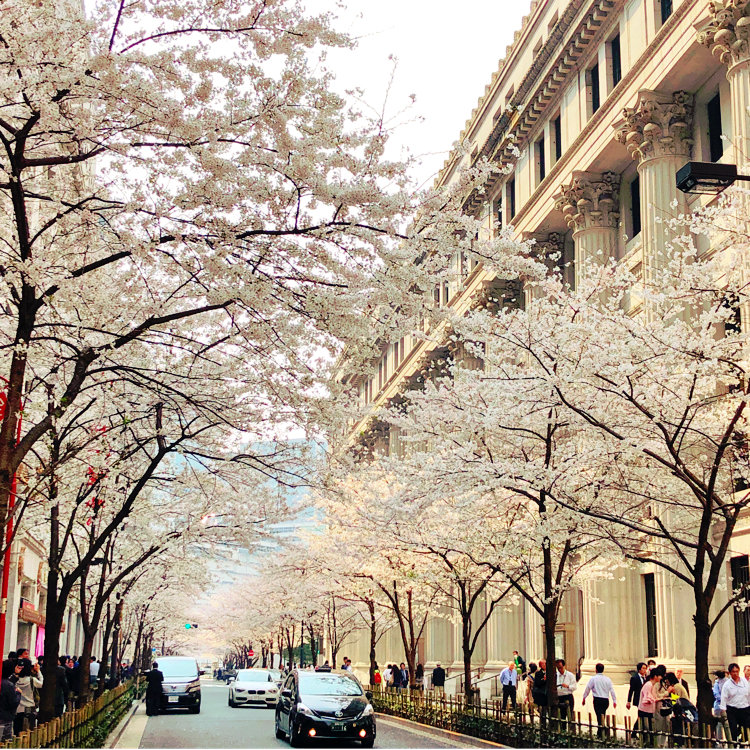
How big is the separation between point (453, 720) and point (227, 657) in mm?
167063

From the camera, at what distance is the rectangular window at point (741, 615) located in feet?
72.5

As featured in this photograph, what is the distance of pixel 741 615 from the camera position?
22.5 metres

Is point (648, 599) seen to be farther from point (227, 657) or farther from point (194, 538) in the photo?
point (227, 657)

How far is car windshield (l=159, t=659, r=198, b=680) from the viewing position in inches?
1448

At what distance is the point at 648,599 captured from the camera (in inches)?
1115

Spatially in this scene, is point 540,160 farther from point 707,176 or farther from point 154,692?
point 707,176

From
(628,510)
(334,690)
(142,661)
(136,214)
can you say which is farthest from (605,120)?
(142,661)

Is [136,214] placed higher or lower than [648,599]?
higher

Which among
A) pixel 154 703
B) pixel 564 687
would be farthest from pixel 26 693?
pixel 154 703

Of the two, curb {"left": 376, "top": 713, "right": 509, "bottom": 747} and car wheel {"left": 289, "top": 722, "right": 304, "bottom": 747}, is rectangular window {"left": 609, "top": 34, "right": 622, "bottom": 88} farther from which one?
car wheel {"left": 289, "top": 722, "right": 304, "bottom": 747}

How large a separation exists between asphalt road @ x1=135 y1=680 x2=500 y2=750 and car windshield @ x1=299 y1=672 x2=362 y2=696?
1106 millimetres

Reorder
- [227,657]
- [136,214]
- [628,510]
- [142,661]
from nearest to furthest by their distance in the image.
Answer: [136,214], [628,510], [142,661], [227,657]

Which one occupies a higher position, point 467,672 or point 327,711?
point 467,672

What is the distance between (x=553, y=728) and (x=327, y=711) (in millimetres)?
4810
